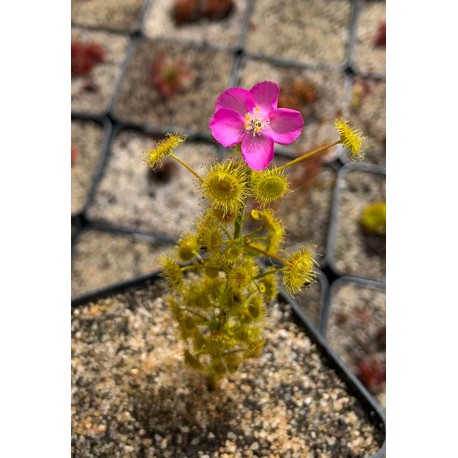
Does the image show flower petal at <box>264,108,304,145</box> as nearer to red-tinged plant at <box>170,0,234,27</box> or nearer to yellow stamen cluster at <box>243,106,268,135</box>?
yellow stamen cluster at <box>243,106,268,135</box>

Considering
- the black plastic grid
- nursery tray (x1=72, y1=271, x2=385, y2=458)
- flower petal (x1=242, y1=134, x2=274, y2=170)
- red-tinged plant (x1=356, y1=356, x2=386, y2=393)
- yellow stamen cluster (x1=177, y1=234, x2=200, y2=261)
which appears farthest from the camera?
red-tinged plant (x1=356, y1=356, x2=386, y2=393)

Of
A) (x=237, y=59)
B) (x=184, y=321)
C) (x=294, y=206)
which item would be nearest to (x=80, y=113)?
(x=237, y=59)

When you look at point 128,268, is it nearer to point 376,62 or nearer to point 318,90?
point 318,90

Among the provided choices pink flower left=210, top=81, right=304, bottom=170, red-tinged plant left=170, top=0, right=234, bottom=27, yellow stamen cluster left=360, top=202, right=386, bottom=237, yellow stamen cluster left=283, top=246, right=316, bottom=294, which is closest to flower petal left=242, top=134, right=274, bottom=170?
pink flower left=210, top=81, right=304, bottom=170

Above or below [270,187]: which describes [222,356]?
below

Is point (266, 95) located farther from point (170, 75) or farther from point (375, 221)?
point (170, 75)

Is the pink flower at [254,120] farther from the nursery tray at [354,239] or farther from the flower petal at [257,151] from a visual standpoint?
the nursery tray at [354,239]

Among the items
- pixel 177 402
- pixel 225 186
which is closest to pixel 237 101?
pixel 225 186
